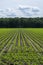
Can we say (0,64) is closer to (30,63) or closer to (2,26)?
(30,63)

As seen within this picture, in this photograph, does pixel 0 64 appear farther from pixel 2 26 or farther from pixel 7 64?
pixel 2 26

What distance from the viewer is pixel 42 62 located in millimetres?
9461

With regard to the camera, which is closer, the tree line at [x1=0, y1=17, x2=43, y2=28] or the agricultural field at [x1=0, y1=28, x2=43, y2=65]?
the agricultural field at [x1=0, y1=28, x2=43, y2=65]

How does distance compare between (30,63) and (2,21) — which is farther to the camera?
(2,21)

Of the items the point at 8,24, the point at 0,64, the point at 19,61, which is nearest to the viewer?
the point at 0,64

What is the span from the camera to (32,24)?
113188mm

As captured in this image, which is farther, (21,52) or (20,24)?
(20,24)

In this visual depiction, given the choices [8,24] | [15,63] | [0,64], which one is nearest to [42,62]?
[15,63]

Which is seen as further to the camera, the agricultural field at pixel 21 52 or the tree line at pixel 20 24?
the tree line at pixel 20 24

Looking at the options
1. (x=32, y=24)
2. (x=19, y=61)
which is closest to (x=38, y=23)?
(x=32, y=24)

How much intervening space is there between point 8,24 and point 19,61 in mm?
101519

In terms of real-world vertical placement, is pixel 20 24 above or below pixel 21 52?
below

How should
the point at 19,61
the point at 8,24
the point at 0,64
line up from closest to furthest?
the point at 0,64
the point at 19,61
the point at 8,24

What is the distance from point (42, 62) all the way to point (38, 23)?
337 ft
